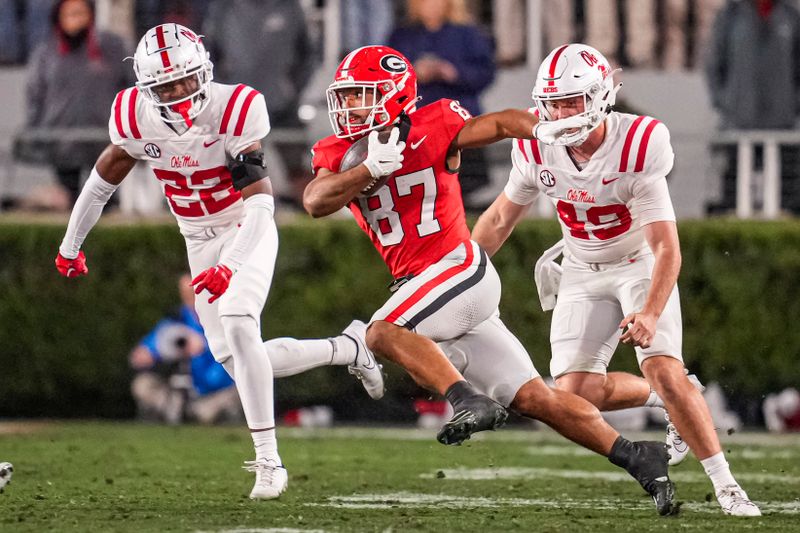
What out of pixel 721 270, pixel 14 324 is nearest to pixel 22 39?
pixel 14 324

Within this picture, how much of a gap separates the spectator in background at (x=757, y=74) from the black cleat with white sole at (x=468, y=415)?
542cm

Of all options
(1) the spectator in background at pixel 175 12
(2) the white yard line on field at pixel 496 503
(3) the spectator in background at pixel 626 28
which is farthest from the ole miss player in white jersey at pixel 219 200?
(3) the spectator in background at pixel 626 28

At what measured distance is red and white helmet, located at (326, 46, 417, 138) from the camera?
20.5ft

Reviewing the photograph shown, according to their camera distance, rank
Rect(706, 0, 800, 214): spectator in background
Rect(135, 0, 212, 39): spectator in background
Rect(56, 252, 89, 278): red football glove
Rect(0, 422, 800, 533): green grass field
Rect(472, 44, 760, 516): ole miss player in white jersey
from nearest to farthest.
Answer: Rect(0, 422, 800, 533): green grass field
Rect(472, 44, 760, 516): ole miss player in white jersey
Rect(56, 252, 89, 278): red football glove
Rect(706, 0, 800, 214): spectator in background
Rect(135, 0, 212, 39): spectator in background

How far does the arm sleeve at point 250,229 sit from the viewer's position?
6418mm

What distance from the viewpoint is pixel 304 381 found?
1068cm

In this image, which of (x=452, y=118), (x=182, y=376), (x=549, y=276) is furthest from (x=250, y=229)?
(x=182, y=376)

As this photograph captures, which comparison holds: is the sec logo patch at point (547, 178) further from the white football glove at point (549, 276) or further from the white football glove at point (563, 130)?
the white football glove at point (549, 276)

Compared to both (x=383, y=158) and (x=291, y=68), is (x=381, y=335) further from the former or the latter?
(x=291, y=68)

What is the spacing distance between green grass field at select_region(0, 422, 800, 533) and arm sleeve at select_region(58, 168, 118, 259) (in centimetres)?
102

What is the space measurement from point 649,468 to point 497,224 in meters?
1.25

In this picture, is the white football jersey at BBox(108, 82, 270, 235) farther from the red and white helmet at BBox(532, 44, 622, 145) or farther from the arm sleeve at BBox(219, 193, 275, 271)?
the red and white helmet at BBox(532, 44, 622, 145)

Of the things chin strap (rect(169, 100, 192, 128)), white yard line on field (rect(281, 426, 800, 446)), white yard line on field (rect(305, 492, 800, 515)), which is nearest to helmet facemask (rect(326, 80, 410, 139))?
chin strap (rect(169, 100, 192, 128))

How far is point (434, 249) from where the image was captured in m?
6.19
